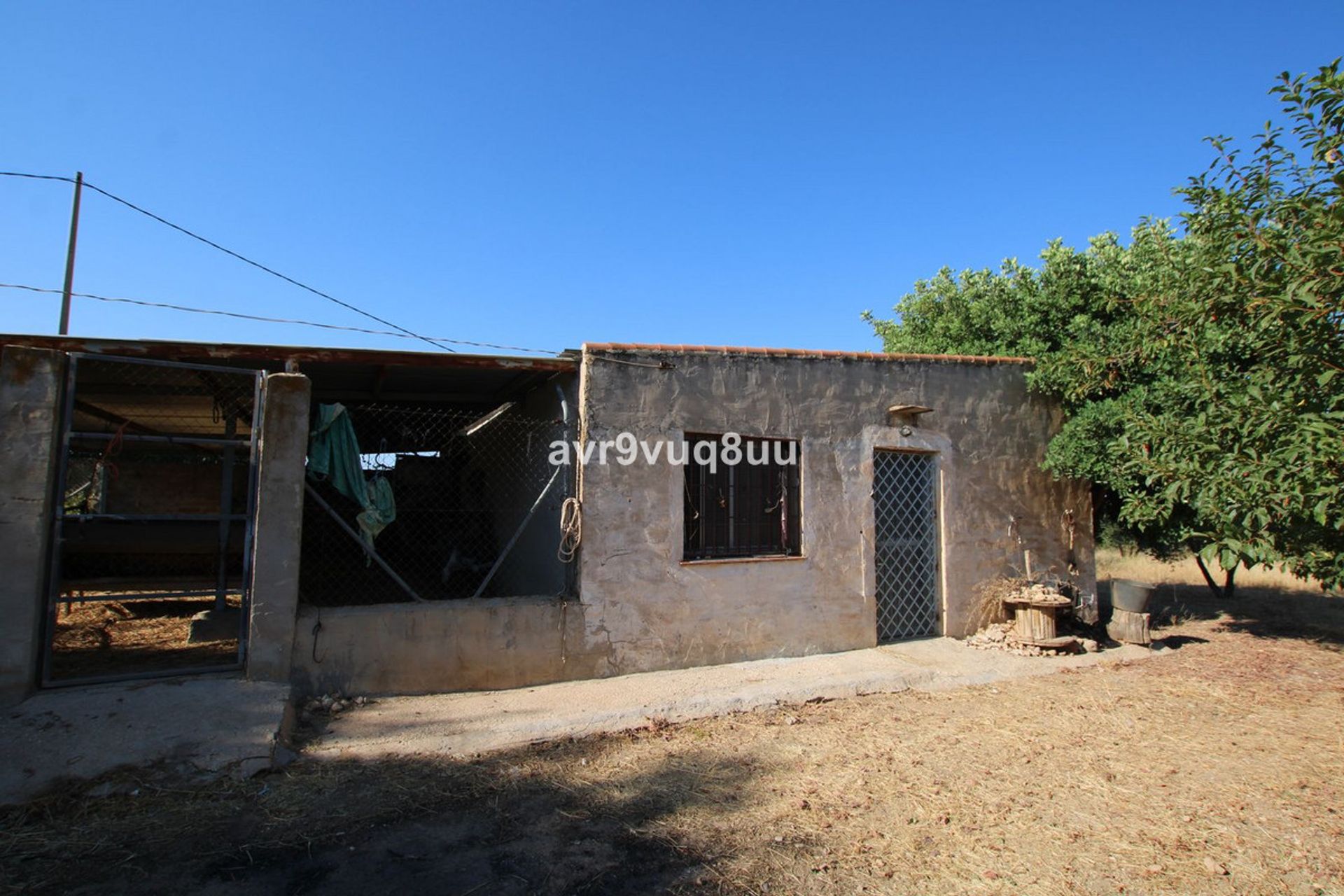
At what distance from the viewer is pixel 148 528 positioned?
19.7 ft

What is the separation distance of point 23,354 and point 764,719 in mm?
5480

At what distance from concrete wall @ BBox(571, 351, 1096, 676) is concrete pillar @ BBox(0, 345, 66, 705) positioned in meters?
3.46

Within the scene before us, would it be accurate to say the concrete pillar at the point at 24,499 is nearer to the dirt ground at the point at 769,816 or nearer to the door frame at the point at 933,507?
the dirt ground at the point at 769,816

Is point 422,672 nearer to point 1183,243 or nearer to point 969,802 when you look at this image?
point 969,802

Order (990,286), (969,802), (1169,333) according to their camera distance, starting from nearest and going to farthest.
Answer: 1. (969,802)
2. (1169,333)
3. (990,286)

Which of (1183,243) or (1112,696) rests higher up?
(1183,243)

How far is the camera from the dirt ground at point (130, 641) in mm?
5480

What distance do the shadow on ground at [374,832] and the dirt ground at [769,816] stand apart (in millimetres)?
12

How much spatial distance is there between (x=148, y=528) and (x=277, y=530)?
211 centimetres

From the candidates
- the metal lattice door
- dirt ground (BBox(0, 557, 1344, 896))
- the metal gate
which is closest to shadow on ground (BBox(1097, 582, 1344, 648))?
the metal lattice door

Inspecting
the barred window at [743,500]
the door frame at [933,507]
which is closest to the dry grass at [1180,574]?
the door frame at [933,507]

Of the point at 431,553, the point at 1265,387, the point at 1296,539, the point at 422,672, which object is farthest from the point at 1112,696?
the point at 431,553

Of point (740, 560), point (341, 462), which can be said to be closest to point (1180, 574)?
point (740, 560)

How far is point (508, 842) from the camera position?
11.0 feet
